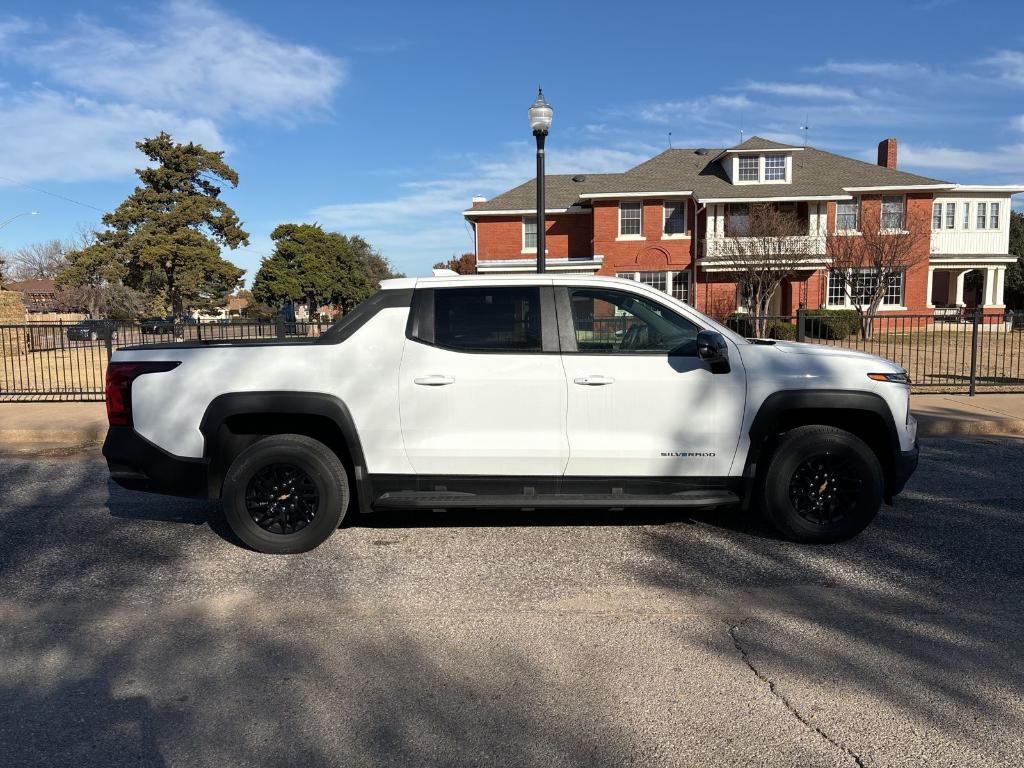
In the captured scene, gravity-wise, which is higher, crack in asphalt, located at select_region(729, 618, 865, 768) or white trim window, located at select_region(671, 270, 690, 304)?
white trim window, located at select_region(671, 270, 690, 304)

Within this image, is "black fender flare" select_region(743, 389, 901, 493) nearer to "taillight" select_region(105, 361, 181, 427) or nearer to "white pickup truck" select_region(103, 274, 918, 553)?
"white pickup truck" select_region(103, 274, 918, 553)

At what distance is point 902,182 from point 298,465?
34351mm

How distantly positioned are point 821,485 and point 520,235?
31041 mm

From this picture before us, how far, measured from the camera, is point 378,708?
10.0 ft

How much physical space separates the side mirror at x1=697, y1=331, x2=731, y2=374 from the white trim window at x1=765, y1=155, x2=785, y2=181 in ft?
103

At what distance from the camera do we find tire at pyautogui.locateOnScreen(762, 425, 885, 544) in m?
4.89

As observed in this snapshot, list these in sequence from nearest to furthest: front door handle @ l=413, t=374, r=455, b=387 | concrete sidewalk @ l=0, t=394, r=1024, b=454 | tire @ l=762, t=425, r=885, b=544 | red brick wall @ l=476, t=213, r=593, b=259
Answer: front door handle @ l=413, t=374, r=455, b=387 < tire @ l=762, t=425, r=885, b=544 < concrete sidewalk @ l=0, t=394, r=1024, b=454 < red brick wall @ l=476, t=213, r=593, b=259

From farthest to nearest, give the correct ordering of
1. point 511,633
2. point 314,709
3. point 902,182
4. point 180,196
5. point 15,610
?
1. point 180,196
2. point 902,182
3. point 15,610
4. point 511,633
5. point 314,709

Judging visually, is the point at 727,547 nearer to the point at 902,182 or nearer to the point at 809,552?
the point at 809,552

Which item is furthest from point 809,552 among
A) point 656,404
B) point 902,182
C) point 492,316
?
point 902,182

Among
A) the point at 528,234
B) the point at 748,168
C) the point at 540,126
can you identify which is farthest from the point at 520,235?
the point at 540,126

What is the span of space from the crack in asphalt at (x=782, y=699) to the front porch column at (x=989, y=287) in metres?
38.2

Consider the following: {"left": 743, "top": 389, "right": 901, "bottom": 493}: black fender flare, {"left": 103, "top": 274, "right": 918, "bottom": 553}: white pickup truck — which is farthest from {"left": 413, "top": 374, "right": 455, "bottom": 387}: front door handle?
{"left": 743, "top": 389, "right": 901, "bottom": 493}: black fender flare

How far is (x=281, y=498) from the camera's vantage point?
194 inches
